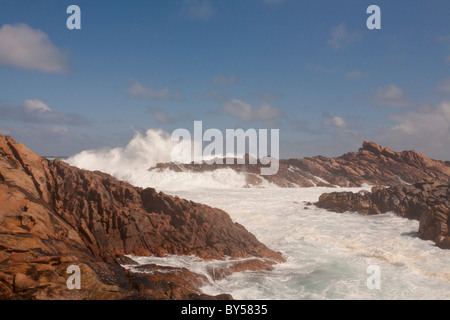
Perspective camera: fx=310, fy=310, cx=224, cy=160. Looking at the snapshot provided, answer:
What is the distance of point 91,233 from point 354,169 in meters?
55.3

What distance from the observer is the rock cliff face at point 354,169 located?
52.8m

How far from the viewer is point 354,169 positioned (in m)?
59.6

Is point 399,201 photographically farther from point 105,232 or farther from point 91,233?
point 91,233

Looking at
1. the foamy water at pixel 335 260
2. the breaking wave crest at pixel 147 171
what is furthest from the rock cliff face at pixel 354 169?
the foamy water at pixel 335 260

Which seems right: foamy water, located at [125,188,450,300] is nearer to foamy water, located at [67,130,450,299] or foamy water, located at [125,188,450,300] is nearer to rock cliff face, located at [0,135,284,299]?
foamy water, located at [67,130,450,299]

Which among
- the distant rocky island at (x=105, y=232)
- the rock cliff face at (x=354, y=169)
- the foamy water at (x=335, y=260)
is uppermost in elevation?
the rock cliff face at (x=354, y=169)

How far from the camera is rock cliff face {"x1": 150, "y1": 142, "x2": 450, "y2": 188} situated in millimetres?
52781

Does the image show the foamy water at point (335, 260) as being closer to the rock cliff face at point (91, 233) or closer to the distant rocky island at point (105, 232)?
the distant rocky island at point (105, 232)

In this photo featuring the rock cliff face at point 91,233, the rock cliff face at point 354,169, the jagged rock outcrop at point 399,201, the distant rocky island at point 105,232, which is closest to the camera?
the rock cliff face at point 91,233

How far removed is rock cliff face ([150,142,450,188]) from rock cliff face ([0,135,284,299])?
33311mm

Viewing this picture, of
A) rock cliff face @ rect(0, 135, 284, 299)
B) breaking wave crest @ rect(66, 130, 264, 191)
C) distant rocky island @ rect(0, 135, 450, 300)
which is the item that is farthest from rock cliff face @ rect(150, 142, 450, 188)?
rock cliff face @ rect(0, 135, 284, 299)

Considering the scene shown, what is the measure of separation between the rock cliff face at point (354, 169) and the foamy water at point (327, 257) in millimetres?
17936
